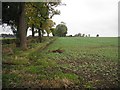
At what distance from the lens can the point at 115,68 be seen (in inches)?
611

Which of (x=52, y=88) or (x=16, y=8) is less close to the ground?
(x=16, y=8)

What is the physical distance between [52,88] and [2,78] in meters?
2.85

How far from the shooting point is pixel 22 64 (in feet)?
53.3

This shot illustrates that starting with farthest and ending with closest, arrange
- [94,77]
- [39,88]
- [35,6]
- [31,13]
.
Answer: [31,13]
[35,6]
[94,77]
[39,88]

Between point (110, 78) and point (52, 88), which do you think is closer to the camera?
point (52, 88)

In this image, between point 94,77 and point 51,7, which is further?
point 51,7

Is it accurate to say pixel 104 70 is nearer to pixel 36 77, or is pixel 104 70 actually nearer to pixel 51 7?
pixel 36 77

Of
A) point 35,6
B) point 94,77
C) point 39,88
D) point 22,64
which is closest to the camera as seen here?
point 39,88

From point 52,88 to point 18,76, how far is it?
8.46 feet

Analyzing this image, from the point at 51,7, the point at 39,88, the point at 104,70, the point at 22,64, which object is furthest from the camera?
the point at 51,7

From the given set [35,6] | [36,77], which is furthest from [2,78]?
[35,6]

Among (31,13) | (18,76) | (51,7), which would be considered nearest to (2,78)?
(18,76)

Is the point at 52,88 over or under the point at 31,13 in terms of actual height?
under

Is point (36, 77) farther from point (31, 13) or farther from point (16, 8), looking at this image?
point (31, 13)
